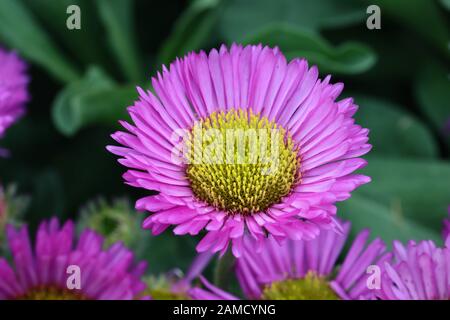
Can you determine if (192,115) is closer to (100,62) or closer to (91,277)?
(91,277)

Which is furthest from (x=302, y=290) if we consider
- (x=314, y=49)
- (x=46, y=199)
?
(x=46, y=199)

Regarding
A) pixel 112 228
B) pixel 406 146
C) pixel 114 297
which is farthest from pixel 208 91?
pixel 406 146

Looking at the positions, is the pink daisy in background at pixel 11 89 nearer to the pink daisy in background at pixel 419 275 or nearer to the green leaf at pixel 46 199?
the green leaf at pixel 46 199

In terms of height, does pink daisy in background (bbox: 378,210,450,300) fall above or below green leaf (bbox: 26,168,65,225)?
below

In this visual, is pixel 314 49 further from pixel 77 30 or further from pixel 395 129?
pixel 77 30

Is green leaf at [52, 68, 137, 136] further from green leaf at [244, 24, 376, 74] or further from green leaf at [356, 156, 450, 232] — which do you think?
green leaf at [356, 156, 450, 232]

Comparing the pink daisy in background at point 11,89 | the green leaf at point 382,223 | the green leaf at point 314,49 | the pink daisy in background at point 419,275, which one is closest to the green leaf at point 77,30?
the pink daisy in background at point 11,89

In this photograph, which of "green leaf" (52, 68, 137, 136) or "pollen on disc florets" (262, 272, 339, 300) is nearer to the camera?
"pollen on disc florets" (262, 272, 339, 300)

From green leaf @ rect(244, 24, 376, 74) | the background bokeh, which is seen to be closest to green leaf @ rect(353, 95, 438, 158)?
the background bokeh
